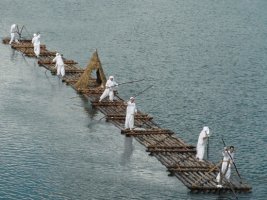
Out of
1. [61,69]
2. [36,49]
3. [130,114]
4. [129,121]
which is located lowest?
[129,121]

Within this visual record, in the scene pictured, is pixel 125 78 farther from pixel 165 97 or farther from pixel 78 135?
pixel 78 135

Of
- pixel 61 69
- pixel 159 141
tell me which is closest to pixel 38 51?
pixel 61 69

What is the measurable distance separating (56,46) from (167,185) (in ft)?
168

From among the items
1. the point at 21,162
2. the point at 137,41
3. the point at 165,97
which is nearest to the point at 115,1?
the point at 137,41

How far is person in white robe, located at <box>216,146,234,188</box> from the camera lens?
159 ft

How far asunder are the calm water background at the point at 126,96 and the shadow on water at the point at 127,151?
0.09m

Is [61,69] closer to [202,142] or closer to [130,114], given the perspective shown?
[130,114]

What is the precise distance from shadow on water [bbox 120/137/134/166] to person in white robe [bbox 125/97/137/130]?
66.4 inches

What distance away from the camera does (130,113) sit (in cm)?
5891

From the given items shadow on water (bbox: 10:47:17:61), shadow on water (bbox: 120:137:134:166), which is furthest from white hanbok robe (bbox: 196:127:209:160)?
shadow on water (bbox: 10:47:17:61)

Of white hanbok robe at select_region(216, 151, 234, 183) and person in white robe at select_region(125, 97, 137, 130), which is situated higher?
person in white robe at select_region(125, 97, 137, 130)

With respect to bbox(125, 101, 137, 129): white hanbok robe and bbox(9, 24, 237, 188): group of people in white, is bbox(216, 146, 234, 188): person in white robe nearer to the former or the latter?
bbox(9, 24, 237, 188): group of people in white

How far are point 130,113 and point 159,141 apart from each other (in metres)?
3.77

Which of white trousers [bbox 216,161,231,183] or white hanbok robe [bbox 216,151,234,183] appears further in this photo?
white trousers [bbox 216,161,231,183]
